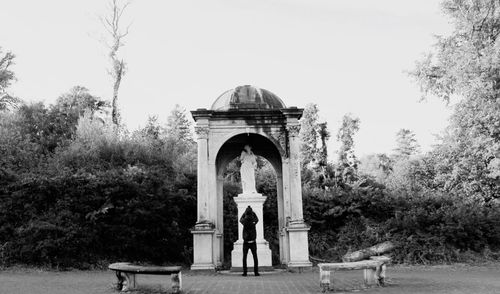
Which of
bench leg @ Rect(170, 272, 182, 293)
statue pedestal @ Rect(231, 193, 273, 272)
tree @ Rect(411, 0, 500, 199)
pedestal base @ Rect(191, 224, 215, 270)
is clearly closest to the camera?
bench leg @ Rect(170, 272, 182, 293)

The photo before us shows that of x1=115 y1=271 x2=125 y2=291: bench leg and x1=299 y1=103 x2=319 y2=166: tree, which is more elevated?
x1=299 y1=103 x2=319 y2=166: tree

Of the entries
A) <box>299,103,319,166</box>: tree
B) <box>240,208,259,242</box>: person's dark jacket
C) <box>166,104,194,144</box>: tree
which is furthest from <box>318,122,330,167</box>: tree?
<box>240,208,259,242</box>: person's dark jacket

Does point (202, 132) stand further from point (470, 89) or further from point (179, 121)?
point (179, 121)

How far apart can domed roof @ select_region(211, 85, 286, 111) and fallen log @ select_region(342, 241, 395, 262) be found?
5689 mm

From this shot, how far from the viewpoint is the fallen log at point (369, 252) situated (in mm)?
14320

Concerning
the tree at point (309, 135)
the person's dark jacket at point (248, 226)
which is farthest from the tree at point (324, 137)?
the person's dark jacket at point (248, 226)

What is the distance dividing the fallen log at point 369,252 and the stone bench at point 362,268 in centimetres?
605

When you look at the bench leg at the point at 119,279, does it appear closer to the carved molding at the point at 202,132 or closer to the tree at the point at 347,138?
the carved molding at the point at 202,132

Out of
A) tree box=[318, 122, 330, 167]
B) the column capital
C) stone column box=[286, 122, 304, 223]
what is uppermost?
tree box=[318, 122, 330, 167]

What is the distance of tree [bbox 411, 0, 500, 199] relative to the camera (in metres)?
18.4

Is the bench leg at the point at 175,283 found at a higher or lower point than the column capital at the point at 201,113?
lower

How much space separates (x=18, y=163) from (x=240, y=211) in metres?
10.1

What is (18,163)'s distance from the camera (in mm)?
17406

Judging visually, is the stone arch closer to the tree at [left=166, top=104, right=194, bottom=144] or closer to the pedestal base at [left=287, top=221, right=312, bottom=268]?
the pedestal base at [left=287, top=221, right=312, bottom=268]
